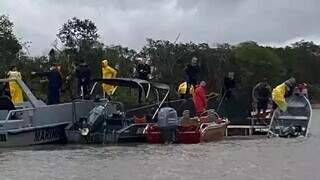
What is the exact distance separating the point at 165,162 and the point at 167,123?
5.06m

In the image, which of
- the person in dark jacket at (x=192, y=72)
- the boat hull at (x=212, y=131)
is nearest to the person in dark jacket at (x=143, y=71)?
the person in dark jacket at (x=192, y=72)

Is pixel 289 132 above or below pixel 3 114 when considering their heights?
below

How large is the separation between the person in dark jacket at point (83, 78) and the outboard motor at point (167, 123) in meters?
3.33

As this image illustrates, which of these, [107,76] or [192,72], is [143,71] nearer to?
[107,76]

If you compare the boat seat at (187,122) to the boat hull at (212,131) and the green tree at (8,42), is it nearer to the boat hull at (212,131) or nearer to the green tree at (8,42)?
the boat hull at (212,131)

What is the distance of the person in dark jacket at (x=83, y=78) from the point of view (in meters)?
24.7

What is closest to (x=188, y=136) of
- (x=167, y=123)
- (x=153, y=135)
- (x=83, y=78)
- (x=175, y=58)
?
(x=167, y=123)

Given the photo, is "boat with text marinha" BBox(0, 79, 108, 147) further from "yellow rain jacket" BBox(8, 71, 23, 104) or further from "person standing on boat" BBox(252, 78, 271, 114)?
"person standing on boat" BBox(252, 78, 271, 114)

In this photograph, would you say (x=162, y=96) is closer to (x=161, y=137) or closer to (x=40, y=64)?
(x=161, y=137)

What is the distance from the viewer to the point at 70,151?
20141mm

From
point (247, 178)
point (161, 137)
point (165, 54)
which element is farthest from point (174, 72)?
point (247, 178)

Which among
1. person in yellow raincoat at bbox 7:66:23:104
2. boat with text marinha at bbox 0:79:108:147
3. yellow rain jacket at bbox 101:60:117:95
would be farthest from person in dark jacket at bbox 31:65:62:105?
yellow rain jacket at bbox 101:60:117:95

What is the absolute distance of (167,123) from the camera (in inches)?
883

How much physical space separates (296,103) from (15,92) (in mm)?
10022
